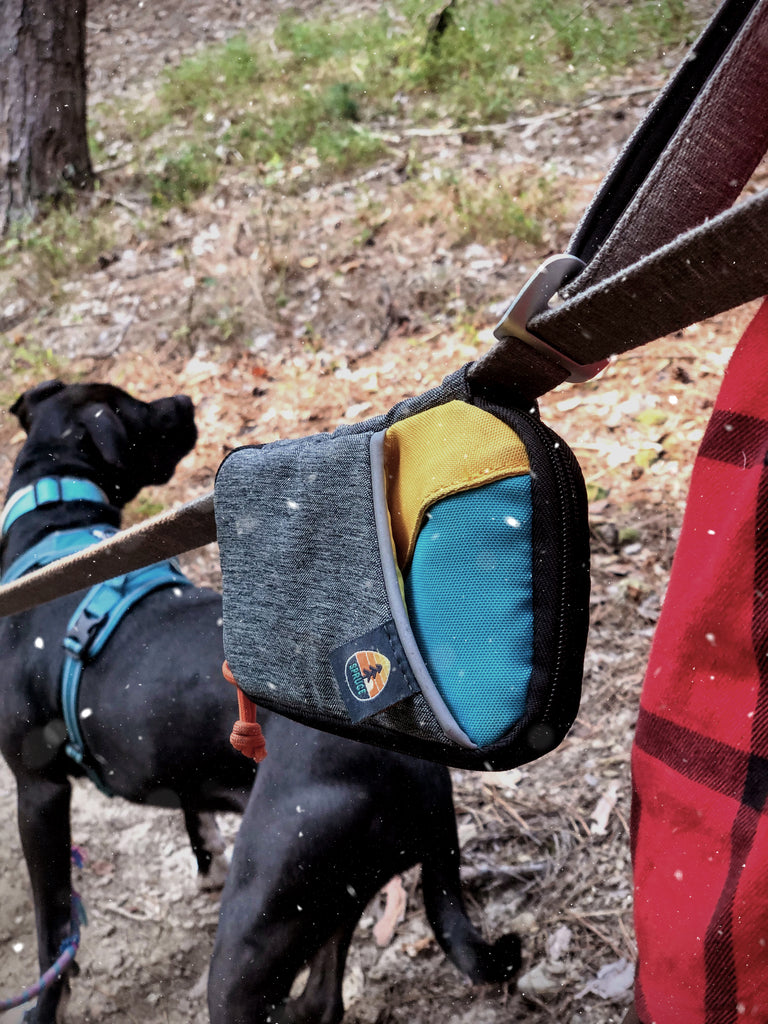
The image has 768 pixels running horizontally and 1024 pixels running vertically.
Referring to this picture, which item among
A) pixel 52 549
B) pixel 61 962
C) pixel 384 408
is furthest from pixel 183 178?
pixel 61 962

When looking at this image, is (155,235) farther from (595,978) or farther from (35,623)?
(595,978)

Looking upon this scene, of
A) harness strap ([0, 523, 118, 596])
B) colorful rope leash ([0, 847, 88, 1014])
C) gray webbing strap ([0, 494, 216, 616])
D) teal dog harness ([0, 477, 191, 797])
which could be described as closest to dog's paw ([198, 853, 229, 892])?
colorful rope leash ([0, 847, 88, 1014])

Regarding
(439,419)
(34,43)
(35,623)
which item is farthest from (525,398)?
(34,43)

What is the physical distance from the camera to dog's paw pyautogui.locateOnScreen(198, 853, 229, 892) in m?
2.86

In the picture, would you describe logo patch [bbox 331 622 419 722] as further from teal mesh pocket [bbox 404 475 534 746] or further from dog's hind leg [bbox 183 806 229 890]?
dog's hind leg [bbox 183 806 229 890]

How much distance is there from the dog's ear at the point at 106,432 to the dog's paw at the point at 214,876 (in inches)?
54.5

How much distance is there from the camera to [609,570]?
3193 millimetres

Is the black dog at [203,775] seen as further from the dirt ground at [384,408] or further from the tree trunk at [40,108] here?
the tree trunk at [40,108]

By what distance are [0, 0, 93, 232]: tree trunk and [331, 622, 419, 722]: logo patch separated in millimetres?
6704

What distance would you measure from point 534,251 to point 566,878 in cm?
334

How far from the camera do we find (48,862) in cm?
254

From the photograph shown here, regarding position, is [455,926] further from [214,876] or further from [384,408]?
[384,408]

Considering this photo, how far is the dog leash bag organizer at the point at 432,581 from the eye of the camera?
3.01ft

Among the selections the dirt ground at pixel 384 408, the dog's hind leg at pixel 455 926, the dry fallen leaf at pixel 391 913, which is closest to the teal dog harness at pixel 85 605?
the dirt ground at pixel 384 408
